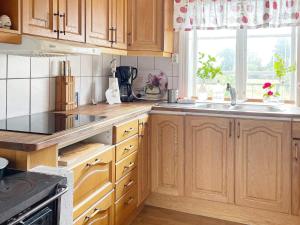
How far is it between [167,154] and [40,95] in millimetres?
1158

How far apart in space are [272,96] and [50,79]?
1.95 metres

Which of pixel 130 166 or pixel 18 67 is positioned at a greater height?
pixel 18 67

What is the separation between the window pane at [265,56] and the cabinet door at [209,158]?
0.77m

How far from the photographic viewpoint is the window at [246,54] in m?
3.02

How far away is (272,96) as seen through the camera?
2.96 metres

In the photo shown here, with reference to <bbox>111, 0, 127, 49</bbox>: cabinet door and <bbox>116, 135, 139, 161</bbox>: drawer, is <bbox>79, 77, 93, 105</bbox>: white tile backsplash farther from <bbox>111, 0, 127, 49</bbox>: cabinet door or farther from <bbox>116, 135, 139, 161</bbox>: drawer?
<bbox>116, 135, 139, 161</bbox>: drawer

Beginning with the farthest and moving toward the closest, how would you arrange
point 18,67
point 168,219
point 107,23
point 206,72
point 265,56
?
point 206,72 → point 265,56 → point 168,219 → point 107,23 → point 18,67

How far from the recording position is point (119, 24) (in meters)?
2.80

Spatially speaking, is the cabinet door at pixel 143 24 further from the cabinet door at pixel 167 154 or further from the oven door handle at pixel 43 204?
the oven door handle at pixel 43 204

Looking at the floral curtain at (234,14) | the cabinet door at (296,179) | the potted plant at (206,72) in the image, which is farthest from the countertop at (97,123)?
the floral curtain at (234,14)

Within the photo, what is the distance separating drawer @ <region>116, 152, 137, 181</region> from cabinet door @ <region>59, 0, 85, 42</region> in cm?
90

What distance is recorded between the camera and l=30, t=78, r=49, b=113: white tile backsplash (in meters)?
2.23

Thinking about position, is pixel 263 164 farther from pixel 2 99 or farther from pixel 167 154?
pixel 2 99

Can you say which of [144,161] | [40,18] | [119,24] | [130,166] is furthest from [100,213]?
[119,24]
